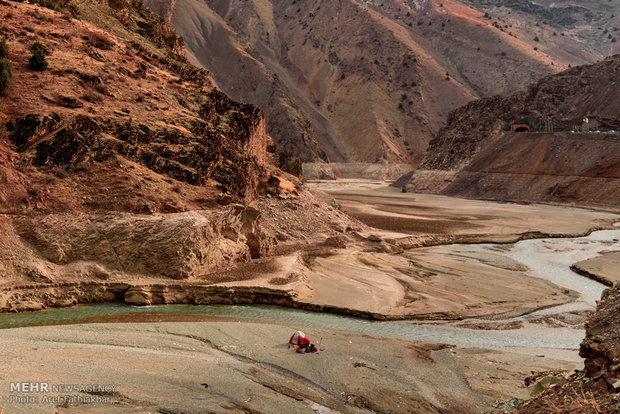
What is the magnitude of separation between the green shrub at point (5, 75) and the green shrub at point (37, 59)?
1.95 meters

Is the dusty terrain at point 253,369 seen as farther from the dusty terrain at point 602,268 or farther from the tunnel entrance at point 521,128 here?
the tunnel entrance at point 521,128

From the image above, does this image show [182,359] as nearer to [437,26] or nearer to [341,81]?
[341,81]

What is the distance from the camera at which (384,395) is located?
46.5ft

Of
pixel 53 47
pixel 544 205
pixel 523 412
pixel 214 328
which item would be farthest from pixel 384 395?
pixel 544 205

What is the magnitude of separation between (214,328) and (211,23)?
151331 mm

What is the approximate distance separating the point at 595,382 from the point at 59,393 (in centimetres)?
1061

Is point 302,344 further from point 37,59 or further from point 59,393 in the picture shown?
point 37,59

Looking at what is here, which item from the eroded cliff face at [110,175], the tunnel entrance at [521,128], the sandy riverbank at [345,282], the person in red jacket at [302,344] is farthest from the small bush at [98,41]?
the tunnel entrance at [521,128]

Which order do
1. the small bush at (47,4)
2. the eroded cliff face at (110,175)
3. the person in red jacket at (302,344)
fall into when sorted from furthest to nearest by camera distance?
1. the small bush at (47,4)
2. the eroded cliff face at (110,175)
3. the person in red jacket at (302,344)

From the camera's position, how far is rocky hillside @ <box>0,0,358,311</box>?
2334 cm

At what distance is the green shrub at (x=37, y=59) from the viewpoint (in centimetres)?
2992

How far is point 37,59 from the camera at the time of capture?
29984 mm

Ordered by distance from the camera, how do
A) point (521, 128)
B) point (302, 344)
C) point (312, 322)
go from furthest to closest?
point (521, 128) < point (312, 322) < point (302, 344)

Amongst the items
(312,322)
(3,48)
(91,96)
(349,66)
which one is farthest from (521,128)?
(3,48)
